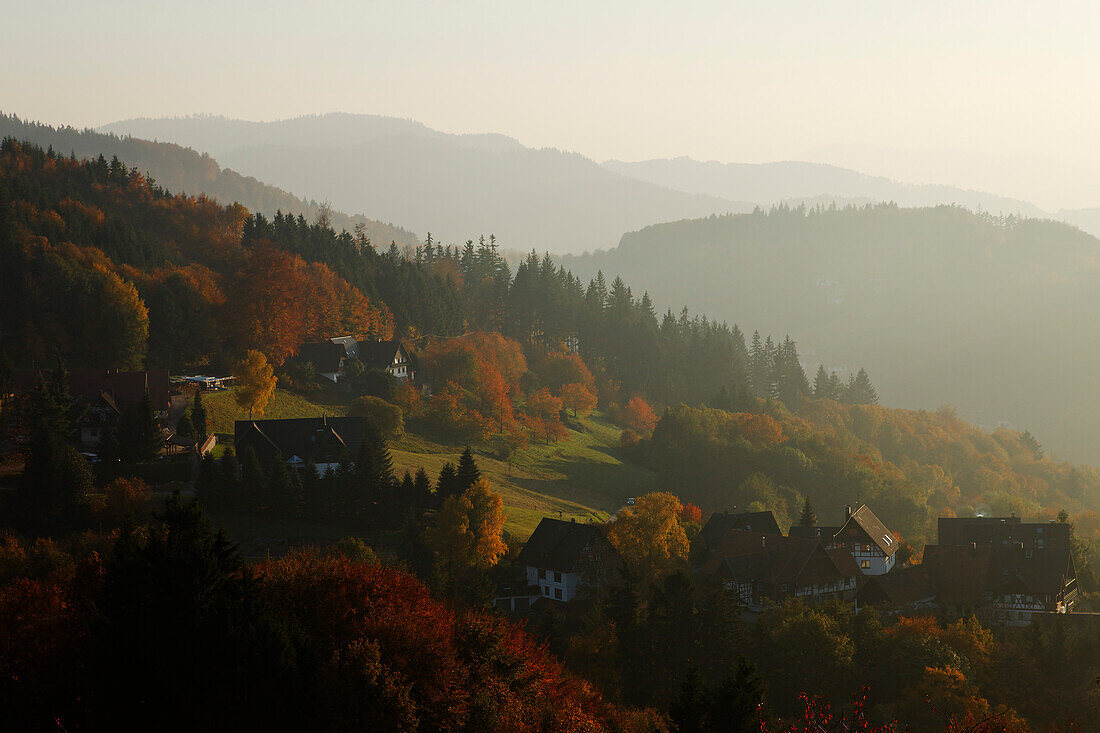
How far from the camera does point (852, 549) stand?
2586 inches

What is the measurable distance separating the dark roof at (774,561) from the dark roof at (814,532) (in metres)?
3.70

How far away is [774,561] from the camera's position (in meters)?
60.2

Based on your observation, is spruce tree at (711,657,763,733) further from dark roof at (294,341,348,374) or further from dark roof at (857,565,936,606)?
dark roof at (294,341,348,374)

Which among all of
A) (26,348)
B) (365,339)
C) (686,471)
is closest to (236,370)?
(26,348)

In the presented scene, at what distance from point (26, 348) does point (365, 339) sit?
30924 millimetres

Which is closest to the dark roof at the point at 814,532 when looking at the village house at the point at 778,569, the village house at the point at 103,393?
the village house at the point at 778,569

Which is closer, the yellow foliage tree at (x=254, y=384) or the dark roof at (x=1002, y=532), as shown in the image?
the dark roof at (x=1002, y=532)

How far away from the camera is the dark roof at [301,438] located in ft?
212

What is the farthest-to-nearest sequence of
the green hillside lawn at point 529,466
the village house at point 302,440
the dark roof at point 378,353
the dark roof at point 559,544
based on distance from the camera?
1. the dark roof at point 378,353
2. the green hillside lawn at point 529,466
3. the village house at point 302,440
4. the dark roof at point 559,544

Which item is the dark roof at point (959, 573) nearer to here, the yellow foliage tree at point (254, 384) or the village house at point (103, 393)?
the yellow foliage tree at point (254, 384)

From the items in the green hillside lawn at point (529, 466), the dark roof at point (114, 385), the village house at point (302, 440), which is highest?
the dark roof at point (114, 385)

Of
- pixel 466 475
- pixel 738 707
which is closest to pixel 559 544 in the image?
pixel 466 475

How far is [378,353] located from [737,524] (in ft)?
130

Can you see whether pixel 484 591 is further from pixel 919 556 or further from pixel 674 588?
pixel 919 556
